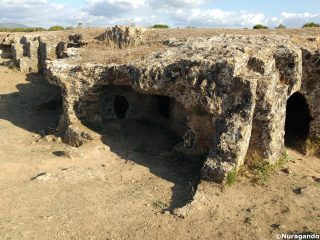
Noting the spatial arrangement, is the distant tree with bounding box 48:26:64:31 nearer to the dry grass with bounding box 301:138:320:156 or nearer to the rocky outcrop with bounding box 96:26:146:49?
the rocky outcrop with bounding box 96:26:146:49

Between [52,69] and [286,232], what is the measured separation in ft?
32.8

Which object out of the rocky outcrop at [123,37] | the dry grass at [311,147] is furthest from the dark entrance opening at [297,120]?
the rocky outcrop at [123,37]

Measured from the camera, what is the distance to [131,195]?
10.7 metres

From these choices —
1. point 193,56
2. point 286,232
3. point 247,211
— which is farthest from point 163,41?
point 286,232

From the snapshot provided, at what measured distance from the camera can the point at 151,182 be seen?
11.4m

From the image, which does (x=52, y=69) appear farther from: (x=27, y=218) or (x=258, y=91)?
(x=258, y=91)

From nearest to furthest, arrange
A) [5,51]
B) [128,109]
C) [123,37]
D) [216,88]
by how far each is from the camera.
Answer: [216,88]
[128,109]
[123,37]
[5,51]

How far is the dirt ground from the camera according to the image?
9156mm

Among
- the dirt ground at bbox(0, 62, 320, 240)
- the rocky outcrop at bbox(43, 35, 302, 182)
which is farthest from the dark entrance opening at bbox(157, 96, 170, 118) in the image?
the rocky outcrop at bbox(43, 35, 302, 182)

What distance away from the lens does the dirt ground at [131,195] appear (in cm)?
916

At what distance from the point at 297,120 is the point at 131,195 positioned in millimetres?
7270

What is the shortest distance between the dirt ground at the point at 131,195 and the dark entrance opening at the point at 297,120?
123cm
